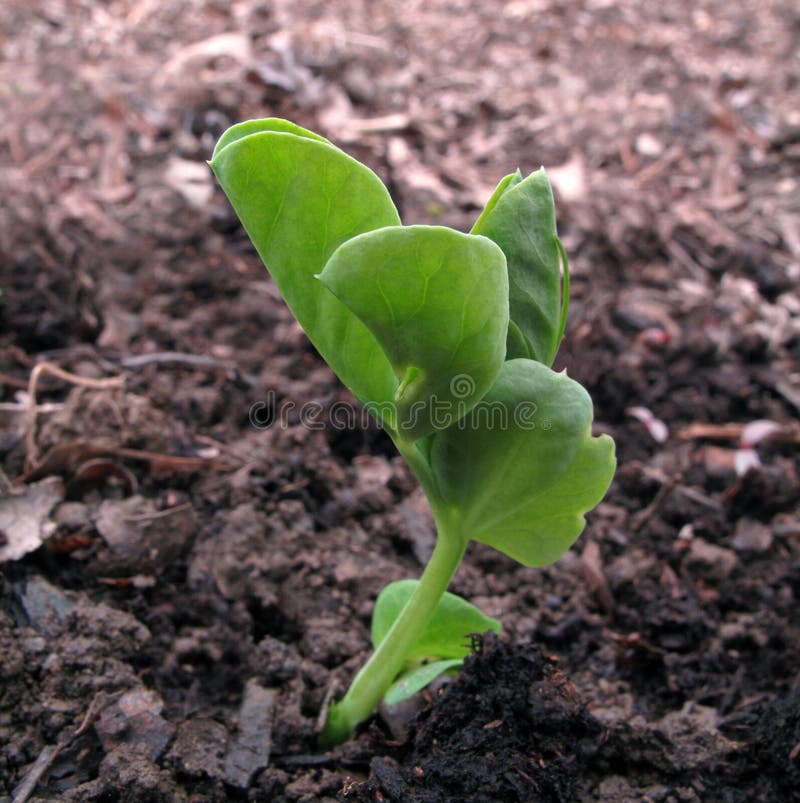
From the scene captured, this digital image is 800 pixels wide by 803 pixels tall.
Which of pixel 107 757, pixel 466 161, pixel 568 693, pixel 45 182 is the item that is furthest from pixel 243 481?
pixel 466 161

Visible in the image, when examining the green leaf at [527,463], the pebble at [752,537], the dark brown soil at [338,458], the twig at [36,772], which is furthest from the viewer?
the pebble at [752,537]

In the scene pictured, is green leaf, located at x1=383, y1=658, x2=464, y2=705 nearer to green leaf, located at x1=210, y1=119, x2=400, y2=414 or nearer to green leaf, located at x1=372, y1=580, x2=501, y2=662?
green leaf, located at x1=372, y1=580, x2=501, y2=662

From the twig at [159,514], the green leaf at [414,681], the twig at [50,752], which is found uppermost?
the green leaf at [414,681]

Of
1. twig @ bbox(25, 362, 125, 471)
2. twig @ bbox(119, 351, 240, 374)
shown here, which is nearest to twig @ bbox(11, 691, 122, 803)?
twig @ bbox(25, 362, 125, 471)

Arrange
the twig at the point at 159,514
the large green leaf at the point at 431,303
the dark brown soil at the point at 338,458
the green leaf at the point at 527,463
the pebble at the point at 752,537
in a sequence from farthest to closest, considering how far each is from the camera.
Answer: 1. the pebble at the point at 752,537
2. the twig at the point at 159,514
3. the dark brown soil at the point at 338,458
4. the green leaf at the point at 527,463
5. the large green leaf at the point at 431,303

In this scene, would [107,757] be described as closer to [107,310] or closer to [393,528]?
[393,528]

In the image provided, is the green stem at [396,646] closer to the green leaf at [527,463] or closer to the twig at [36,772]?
the green leaf at [527,463]

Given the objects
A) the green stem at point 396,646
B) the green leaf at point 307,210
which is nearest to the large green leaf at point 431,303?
the green leaf at point 307,210
